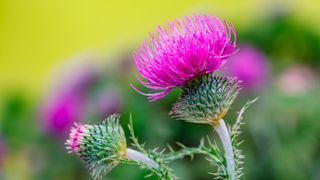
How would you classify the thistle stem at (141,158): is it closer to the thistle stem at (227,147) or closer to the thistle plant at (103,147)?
the thistle plant at (103,147)

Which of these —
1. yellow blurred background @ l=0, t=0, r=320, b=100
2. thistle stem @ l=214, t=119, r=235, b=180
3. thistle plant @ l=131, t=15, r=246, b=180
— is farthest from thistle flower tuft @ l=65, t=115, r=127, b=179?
yellow blurred background @ l=0, t=0, r=320, b=100

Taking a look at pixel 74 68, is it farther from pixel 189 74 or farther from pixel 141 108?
pixel 189 74

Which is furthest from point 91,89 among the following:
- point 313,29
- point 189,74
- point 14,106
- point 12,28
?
point 12,28

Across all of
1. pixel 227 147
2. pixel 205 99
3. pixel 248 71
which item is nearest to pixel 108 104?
pixel 248 71

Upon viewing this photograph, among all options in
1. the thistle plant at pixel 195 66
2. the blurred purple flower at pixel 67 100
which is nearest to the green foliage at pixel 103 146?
the thistle plant at pixel 195 66

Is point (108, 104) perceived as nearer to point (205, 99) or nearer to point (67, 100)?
point (67, 100)
